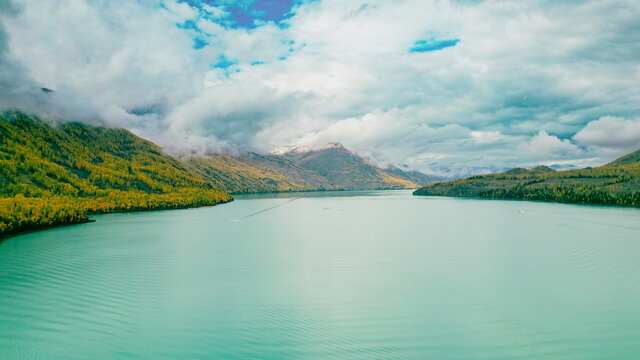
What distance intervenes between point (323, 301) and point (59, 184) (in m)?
130

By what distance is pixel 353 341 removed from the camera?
595 inches

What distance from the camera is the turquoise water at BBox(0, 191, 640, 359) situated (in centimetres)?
1470

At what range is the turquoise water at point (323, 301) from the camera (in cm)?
1470

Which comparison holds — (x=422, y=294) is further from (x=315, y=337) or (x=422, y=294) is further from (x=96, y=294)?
(x=96, y=294)

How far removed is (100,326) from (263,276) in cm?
1227

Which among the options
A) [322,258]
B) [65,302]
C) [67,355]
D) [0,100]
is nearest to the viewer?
[67,355]

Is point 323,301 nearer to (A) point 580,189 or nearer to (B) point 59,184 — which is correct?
(B) point 59,184

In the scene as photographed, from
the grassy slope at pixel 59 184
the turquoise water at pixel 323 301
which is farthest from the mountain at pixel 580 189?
the grassy slope at pixel 59 184

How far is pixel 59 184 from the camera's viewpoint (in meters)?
116

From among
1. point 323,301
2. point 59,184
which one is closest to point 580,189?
point 323,301

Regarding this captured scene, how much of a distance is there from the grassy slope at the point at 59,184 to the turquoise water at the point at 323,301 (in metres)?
28.4

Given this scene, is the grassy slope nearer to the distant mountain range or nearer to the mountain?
the distant mountain range

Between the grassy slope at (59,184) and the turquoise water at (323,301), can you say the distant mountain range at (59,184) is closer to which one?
the grassy slope at (59,184)

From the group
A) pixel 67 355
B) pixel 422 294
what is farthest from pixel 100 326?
pixel 422 294
